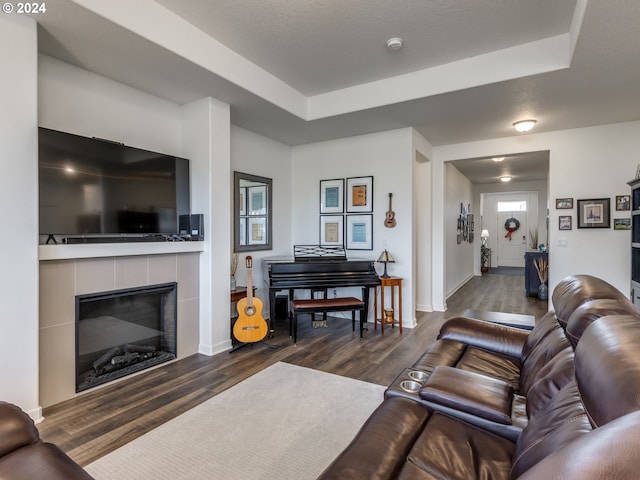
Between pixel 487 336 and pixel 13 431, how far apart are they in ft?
8.26

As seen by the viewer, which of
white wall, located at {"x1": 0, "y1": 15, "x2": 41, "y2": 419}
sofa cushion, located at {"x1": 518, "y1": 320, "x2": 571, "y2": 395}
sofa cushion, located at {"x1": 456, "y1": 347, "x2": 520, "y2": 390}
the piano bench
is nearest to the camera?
sofa cushion, located at {"x1": 518, "y1": 320, "x2": 571, "y2": 395}

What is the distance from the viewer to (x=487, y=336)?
2.40 meters

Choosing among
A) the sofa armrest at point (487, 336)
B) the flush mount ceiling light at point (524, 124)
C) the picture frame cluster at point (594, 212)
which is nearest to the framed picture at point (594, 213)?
the picture frame cluster at point (594, 212)

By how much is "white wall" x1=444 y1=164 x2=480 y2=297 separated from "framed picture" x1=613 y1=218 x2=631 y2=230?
2.27 m

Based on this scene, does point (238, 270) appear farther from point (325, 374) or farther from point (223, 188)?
point (325, 374)

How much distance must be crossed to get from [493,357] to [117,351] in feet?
10.1

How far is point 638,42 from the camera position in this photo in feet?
8.54

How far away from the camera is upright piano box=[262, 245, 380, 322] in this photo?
13.7ft

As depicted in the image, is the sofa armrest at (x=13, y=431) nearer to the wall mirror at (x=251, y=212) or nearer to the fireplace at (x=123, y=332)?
the fireplace at (x=123, y=332)

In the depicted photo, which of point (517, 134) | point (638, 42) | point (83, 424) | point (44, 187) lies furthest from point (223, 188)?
point (517, 134)

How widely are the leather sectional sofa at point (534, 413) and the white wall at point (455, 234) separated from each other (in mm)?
4503

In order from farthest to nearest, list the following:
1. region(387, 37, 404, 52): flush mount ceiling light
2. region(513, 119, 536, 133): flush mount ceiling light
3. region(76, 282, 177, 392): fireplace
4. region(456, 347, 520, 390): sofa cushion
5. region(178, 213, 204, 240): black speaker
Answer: region(513, 119, 536, 133): flush mount ceiling light
region(178, 213, 204, 240): black speaker
region(387, 37, 404, 52): flush mount ceiling light
region(76, 282, 177, 392): fireplace
region(456, 347, 520, 390): sofa cushion

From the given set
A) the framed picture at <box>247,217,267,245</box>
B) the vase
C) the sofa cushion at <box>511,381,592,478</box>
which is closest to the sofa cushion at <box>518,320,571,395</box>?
the sofa cushion at <box>511,381,592,478</box>

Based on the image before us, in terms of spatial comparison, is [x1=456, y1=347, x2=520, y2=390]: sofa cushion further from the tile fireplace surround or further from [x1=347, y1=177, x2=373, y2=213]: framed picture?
[x1=347, y1=177, x2=373, y2=213]: framed picture
